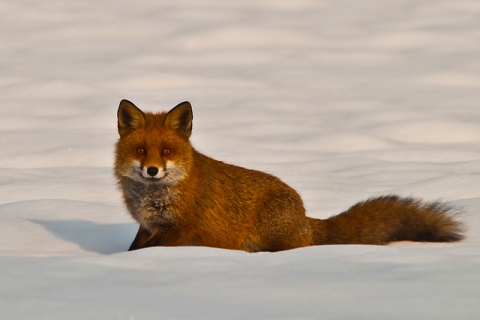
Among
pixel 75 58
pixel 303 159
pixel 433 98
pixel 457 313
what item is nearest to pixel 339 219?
pixel 457 313

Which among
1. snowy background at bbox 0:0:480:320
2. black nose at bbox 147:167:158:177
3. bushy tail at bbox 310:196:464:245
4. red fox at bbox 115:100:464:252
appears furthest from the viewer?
bushy tail at bbox 310:196:464:245

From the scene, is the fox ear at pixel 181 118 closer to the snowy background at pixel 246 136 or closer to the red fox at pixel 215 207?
the red fox at pixel 215 207

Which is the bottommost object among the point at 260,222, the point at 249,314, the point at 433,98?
Answer: the point at 249,314

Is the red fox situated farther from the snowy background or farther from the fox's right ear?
the snowy background

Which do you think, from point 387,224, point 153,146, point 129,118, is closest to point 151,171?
point 153,146

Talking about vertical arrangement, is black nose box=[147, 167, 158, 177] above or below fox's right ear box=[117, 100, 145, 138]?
below

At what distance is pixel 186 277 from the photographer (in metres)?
4.69

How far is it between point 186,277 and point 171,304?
475 mm

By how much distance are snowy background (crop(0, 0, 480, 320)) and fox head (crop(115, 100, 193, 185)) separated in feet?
2.15

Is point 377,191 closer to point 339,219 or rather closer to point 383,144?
point 339,219

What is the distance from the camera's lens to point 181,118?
6.60 m

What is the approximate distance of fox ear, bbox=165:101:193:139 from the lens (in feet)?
21.4

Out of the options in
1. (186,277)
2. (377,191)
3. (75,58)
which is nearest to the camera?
(186,277)

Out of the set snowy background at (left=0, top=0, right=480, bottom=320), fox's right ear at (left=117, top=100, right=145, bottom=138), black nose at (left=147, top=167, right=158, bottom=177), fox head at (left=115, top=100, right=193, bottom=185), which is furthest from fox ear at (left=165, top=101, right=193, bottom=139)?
snowy background at (left=0, top=0, right=480, bottom=320)
